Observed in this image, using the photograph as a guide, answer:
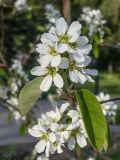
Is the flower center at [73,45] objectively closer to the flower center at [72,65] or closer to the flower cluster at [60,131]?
the flower center at [72,65]

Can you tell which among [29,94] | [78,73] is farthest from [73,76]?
[29,94]

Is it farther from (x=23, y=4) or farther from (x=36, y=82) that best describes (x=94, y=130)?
(x=23, y=4)

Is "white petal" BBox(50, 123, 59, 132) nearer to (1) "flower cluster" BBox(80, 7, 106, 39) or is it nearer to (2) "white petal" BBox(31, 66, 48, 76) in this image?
(2) "white petal" BBox(31, 66, 48, 76)

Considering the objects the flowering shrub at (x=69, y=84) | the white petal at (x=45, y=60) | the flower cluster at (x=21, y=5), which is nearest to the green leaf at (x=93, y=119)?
the flowering shrub at (x=69, y=84)

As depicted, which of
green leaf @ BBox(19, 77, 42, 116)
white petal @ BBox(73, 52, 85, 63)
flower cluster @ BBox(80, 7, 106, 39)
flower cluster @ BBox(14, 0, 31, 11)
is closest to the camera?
Answer: white petal @ BBox(73, 52, 85, 63)

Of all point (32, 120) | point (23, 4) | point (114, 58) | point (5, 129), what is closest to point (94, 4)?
point (114, 58)

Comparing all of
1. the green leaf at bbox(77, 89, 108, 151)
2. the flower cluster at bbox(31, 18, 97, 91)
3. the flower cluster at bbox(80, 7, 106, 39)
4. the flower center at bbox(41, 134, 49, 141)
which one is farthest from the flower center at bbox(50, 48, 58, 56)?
the flower cluster at bbox(80, 7, 106, 39)
